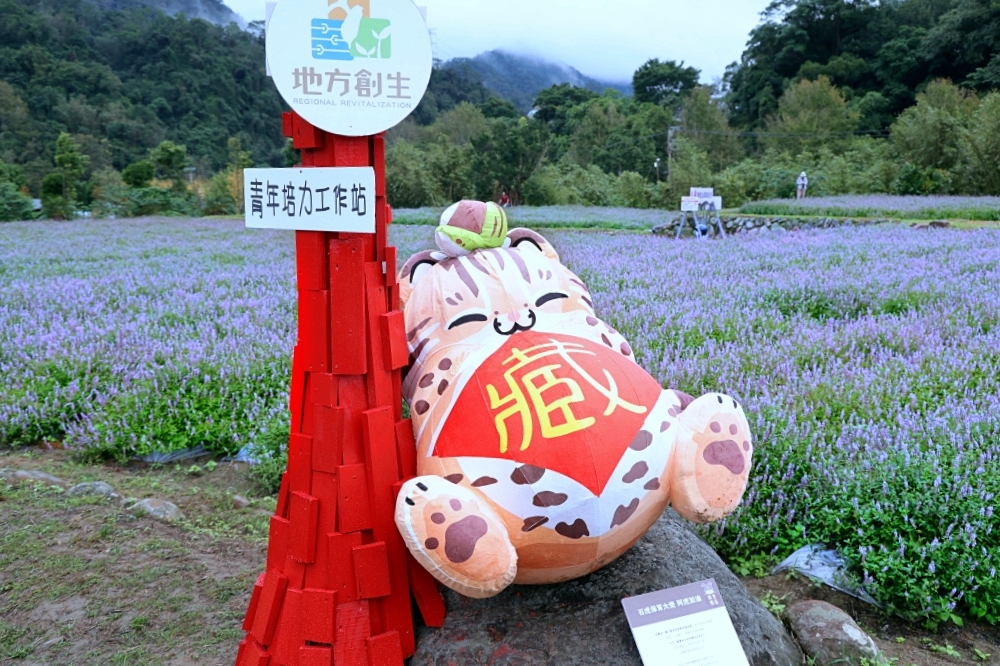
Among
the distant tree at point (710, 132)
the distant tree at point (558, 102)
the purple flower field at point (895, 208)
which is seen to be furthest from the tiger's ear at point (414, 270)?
the distant tree at point (558, 102)

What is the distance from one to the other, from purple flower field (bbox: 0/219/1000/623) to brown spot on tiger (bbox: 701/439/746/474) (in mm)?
1215

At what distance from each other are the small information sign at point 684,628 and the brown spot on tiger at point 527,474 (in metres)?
0.49

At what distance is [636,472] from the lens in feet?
6.48

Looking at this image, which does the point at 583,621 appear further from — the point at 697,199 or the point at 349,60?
the point at 697,199

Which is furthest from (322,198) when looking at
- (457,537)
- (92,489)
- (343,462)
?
(92,489)

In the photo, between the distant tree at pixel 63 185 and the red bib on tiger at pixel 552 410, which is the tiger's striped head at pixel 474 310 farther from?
the distant tree at pixel 63 185

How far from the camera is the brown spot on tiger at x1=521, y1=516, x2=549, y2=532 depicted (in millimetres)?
Result: 1906

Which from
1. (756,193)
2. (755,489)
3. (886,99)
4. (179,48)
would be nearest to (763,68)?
(886,99)

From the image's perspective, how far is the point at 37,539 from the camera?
3.45 metres

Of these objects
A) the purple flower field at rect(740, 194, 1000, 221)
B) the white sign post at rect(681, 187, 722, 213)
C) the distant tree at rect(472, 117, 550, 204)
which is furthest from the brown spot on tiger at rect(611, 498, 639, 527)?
the distant tree at rect(472, 117, 550, 204)

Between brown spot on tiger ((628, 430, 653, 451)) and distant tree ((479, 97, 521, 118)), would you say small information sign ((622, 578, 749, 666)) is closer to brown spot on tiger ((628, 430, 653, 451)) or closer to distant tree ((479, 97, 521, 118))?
brown spot on tiger ((628, 430, 653, 451))

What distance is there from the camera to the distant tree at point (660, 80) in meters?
69.4

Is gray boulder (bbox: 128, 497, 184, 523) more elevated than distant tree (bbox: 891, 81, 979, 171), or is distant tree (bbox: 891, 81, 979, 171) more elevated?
distant tree (bbox: 891, 81, 979, 171)

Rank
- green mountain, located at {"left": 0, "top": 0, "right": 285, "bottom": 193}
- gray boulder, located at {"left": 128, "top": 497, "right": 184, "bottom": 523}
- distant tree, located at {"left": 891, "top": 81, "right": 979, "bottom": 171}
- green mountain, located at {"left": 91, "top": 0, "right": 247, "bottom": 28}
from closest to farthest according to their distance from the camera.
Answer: gray boulder, located at {"left": 128, "top": 497, "right": 184, "bottom": 523}
distant tree, located at {"left": 891, "top": 81, "right": 979, "bottom": 171}
green mountain, located at {"left": 0, "top": 0, "right": 285, "bottom": 193}
green mountain, located at {"left": 91, "top": 0, "right": 247, "bottom": 28}
